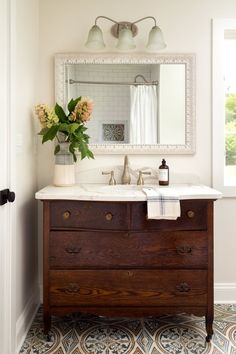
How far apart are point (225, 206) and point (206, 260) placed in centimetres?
68

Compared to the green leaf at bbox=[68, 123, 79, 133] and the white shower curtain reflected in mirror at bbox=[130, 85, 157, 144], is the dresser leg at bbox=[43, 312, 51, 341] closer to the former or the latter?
the green leaf at bbox=[68, 123, 79, 133]

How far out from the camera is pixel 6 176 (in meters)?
1.69

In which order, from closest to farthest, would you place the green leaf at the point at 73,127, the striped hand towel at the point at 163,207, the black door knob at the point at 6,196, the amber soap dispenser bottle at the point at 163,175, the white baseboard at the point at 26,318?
the black door knob at the point at 6,196, the striped hand towel at the point at 163,207, the white baseboard at the point at 26,318, the green leaf at the point at 73,127, the amber soap dispenser bottle at the point at 163,175

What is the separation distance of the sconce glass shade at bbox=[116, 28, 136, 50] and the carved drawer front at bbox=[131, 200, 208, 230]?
1.19m

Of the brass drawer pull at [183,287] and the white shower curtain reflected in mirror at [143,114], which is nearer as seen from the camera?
the brass drawer pull at [183,287]

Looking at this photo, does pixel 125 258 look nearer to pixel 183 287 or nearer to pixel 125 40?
pixel 183 287

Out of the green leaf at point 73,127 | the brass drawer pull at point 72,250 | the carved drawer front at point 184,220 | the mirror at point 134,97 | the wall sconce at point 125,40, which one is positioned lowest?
the brass drawer pull at point 72,250

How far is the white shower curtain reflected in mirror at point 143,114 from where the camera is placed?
2.43 metres

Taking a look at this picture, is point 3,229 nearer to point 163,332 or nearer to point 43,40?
point 163,332

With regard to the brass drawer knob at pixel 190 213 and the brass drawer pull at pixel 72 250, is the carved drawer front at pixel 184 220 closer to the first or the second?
the brass drawer knob at pixel 190 213

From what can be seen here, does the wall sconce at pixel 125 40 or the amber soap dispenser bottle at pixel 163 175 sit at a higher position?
the wall sconce at pixel 125 40

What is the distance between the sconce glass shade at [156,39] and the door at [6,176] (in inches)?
40.3

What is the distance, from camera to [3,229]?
1664 millimetres

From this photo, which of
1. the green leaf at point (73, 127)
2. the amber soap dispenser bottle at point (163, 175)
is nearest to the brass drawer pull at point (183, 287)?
the amber soap dispenser bottle at point (163, 175)
